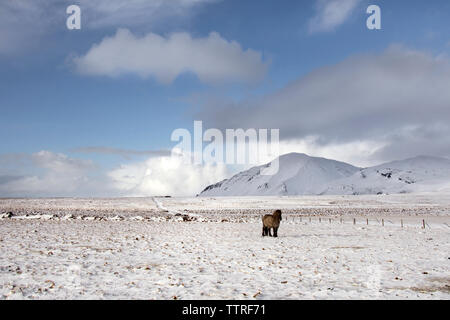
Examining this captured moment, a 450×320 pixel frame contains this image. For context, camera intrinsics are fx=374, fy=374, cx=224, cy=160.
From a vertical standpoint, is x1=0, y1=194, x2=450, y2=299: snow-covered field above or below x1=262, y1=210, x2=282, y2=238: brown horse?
below

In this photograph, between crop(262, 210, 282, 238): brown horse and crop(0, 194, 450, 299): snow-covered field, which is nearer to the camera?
crop(0, 194, 450, 299): snow-covered field

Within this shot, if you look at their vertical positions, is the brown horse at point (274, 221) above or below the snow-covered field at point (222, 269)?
above

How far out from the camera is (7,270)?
13.5 m

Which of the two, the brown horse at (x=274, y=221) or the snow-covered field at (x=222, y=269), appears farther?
the brown horse at (x=274, y=221)

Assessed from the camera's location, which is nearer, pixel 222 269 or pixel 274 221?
pixel 222 269

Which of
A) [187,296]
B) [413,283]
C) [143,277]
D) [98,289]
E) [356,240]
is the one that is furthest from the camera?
[356,240]

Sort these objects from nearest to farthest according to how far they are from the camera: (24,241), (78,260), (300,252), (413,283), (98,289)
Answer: (98,289) < (413,283) < (78,260) < (300,252) < (24,241)

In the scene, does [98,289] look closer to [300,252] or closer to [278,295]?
[278,295]

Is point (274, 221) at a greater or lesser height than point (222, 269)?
greater

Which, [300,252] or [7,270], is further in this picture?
[300,252]
